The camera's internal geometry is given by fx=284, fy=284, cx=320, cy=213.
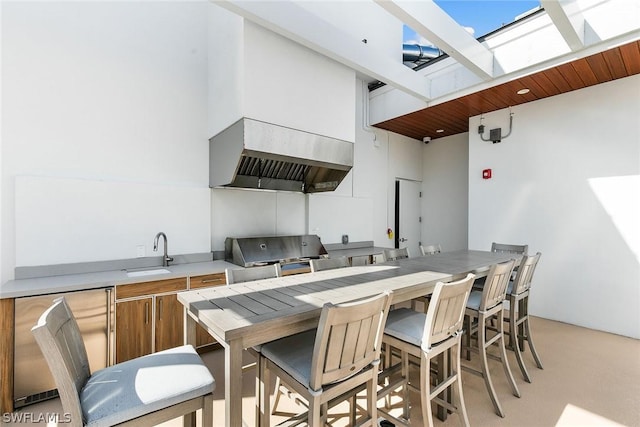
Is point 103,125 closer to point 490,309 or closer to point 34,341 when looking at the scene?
point 34,341

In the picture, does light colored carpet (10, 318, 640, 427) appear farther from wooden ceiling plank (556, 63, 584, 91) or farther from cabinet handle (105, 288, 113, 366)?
wooden ceiling plank (556, 63, 584, 91)

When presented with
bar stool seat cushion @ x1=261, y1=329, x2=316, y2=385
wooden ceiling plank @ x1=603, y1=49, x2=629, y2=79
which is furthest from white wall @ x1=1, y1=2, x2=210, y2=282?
wooden ceiling plank @ x1=603, y1=49, x2=629, y2=79

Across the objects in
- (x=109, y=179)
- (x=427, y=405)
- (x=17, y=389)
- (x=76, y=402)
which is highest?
(x=109, y=179)

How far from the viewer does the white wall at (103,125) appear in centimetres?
241

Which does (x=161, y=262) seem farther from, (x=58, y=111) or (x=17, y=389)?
(x=58, y=111)

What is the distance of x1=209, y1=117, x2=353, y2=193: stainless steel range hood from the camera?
2805mm

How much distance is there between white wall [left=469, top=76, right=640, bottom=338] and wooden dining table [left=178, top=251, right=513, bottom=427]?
6.91ft

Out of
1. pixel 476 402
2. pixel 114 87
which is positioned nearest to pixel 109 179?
pixel 114 87

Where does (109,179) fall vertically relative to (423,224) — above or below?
above

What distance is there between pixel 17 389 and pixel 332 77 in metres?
3.92

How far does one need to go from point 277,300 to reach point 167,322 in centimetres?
158

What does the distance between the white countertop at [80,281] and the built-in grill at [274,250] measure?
407 millimetres

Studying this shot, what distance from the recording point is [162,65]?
3139mm

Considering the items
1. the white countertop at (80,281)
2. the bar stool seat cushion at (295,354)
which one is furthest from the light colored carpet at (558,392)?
the white countertop at (80,281)
